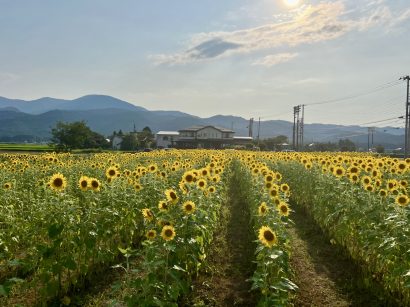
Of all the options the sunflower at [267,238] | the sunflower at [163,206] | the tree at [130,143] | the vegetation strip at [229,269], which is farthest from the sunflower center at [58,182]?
the tree at [130,143]

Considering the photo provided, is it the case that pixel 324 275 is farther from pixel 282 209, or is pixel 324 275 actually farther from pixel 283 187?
pixel 283 187

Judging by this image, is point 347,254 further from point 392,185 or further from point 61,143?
point 61,143

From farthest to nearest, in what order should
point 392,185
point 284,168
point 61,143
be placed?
point 61,143, point 284,168, point 392,185

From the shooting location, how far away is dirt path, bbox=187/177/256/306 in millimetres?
6020

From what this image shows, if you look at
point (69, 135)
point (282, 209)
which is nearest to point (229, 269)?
point (282, 209)

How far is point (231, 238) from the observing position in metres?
9.40

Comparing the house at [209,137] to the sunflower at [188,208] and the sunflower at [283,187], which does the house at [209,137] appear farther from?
the sunflower at [188,208]

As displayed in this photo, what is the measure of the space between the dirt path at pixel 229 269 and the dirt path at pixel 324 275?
81 centimetres

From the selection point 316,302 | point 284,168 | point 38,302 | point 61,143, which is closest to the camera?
point 38,302

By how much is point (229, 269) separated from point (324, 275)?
5.30 ft

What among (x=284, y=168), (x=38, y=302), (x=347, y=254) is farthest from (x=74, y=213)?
(x=284, y=168)

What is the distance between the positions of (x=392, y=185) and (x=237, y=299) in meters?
3.74

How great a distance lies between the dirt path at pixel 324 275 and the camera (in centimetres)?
611

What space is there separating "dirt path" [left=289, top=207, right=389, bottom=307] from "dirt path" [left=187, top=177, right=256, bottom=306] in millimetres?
806
